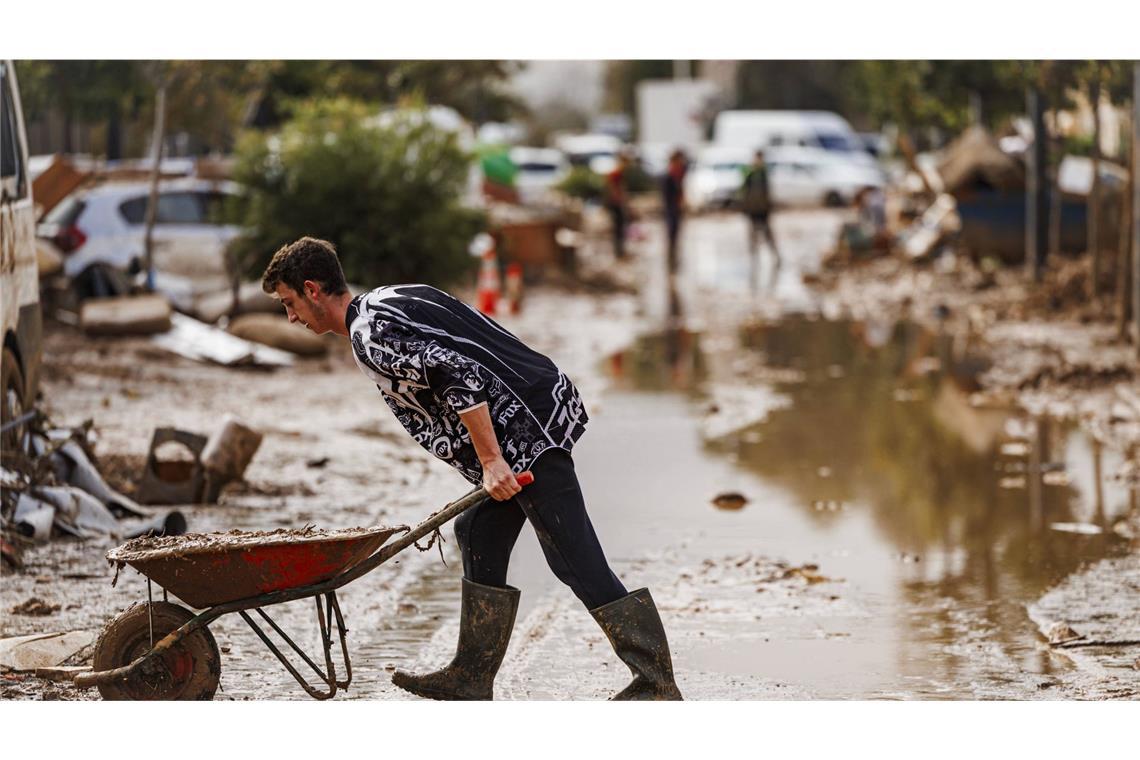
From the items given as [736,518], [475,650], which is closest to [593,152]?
[736,518]

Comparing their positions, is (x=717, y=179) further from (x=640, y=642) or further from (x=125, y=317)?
(x=640, y=642)

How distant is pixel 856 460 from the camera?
11.1 metres

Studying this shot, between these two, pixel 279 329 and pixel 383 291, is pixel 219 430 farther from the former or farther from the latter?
pixel 279 329

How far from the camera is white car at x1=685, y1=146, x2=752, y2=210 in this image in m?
42.1

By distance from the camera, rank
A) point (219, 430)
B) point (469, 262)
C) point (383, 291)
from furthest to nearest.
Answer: point (469, 262) < point (219, 430) < point (383, 291)

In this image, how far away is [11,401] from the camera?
834 centimetres

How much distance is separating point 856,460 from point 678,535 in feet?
8.05

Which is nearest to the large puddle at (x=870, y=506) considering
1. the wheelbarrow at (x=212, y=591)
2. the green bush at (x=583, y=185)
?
the wheelbarrow at (x=212, y=591)

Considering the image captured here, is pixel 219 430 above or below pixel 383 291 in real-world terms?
below

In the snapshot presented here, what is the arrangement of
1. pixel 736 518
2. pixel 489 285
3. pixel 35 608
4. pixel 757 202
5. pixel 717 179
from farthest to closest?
pixel 717 179 → pixel 757 202 → pixel 489 285 → pixel 736 518 → pixel 35 608

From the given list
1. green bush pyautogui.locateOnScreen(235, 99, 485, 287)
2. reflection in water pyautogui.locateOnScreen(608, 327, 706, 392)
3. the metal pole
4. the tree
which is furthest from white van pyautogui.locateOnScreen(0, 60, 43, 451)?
green bush pyautogui.locateOnScreen(235, 99, 485, 287)

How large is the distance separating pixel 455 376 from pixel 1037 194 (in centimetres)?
1717

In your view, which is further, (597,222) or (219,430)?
(597,222)

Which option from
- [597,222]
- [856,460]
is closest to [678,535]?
[856,460]
